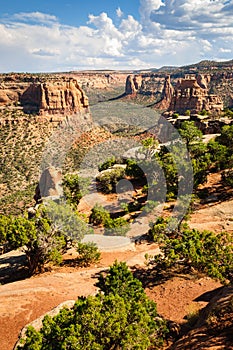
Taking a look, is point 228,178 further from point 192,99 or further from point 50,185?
point 192,99

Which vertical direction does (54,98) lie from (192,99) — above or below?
above

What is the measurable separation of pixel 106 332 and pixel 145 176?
111ft

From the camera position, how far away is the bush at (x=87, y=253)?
27328mm

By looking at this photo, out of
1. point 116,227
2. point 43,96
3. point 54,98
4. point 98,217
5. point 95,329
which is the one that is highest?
point 43,96

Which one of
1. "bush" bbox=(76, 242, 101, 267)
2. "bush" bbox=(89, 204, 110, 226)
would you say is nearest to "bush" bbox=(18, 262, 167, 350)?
"bush" bbox=(76, 242, 101, 267)

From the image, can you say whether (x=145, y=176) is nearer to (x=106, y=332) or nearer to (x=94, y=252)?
(x=94, y=252)

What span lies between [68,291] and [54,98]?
114174 mm

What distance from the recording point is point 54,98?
127 metres

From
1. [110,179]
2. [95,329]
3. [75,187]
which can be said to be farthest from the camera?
[110,179]

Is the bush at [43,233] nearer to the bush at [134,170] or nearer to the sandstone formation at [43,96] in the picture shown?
the bush at [134,170]

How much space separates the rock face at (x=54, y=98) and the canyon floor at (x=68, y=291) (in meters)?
103

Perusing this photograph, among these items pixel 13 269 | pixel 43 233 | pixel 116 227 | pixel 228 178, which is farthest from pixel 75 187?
pixel 228 178

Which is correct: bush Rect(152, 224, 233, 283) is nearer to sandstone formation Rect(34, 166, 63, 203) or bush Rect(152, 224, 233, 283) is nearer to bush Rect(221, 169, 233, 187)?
bush Rect(221, 169, 233, 187)

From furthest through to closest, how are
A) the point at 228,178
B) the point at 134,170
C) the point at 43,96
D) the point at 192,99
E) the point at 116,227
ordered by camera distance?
the point at 192,99 < the point at 43,96 < the point at 134,170 < the point at 228,178 < the point at 116,227
